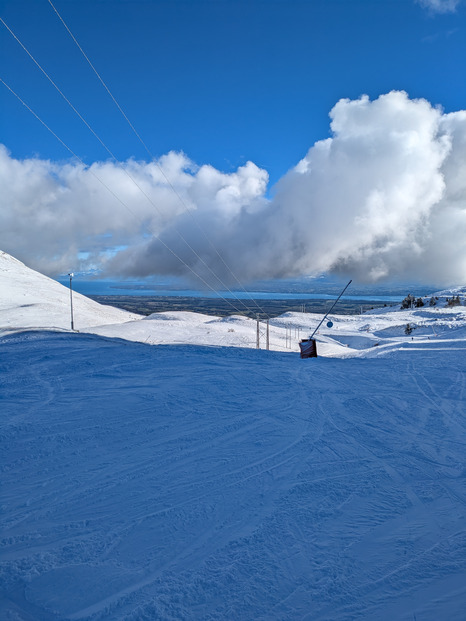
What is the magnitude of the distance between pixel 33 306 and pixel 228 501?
46.2 meters

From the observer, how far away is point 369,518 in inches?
171

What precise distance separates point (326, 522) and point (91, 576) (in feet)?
8.29

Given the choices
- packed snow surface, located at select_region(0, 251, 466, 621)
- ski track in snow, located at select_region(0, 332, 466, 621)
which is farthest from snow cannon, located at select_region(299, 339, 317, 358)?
ski track in snow, located at select_region(0, 332, 466, 621)

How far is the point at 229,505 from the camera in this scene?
4.55 m

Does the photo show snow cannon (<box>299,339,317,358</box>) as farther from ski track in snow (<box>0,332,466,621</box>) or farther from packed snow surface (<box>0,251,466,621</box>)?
ski track in snow (<box>0,332,466,621</box>)

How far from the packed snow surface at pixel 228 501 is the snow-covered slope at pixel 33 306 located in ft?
57.0

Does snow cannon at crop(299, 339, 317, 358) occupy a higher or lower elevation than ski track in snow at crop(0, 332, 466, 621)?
higher

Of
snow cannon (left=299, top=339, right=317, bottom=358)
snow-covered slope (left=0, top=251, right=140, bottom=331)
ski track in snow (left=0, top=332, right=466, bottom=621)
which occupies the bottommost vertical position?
ski track in snow (left=0, top=332, right=466, bottom=621)

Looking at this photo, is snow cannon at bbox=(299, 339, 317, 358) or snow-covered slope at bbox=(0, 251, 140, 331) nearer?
snow cannon at bbox=(299, 339, 317, 358)

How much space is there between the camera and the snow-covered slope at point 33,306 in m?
35.9

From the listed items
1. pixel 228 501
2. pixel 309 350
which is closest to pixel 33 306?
pixel 309 350

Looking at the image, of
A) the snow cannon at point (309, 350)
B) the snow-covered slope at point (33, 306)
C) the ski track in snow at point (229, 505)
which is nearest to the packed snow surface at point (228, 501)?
the ski track in snow at point (229, 505)

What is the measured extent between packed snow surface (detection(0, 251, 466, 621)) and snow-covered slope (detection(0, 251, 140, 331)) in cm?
1737

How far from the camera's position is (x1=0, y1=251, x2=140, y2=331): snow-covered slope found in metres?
35.9
